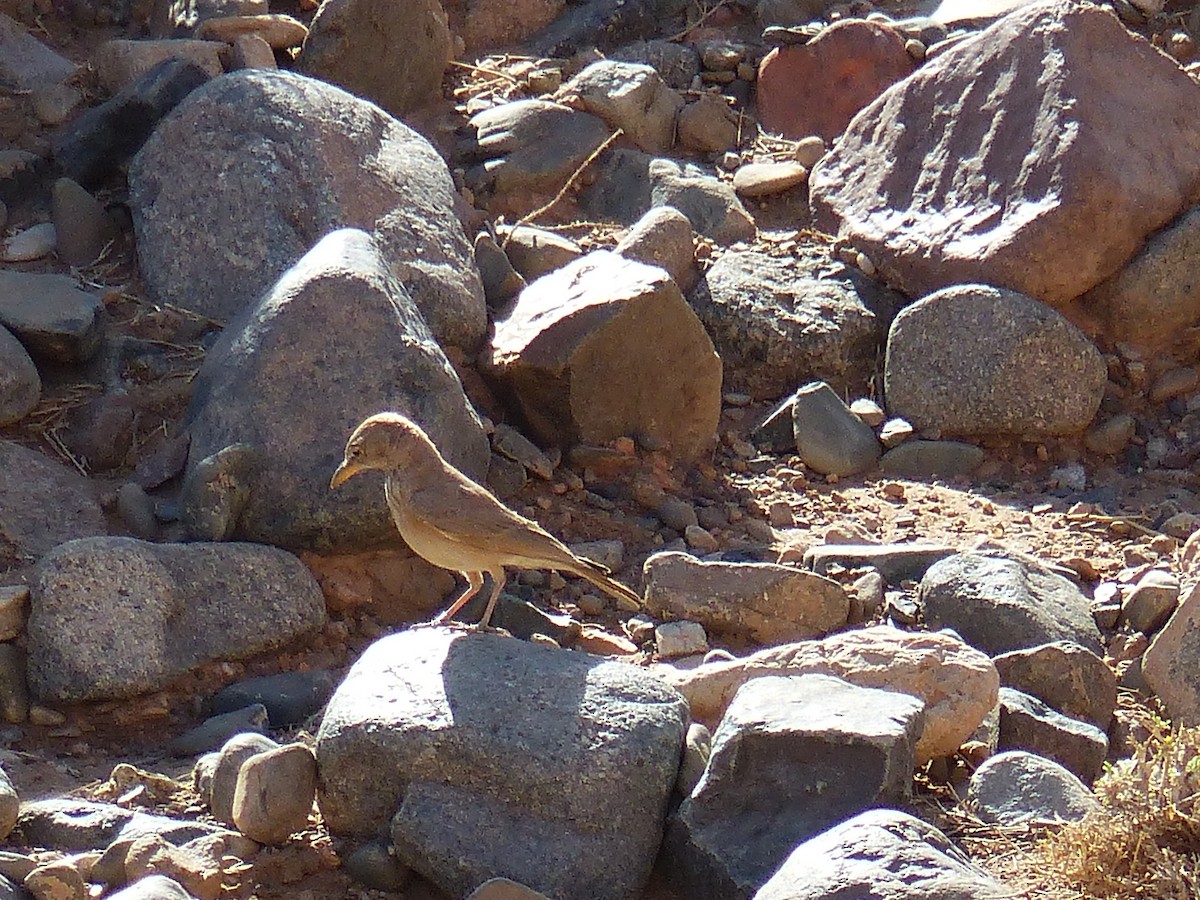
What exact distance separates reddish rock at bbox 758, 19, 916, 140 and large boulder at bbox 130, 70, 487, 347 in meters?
2.82

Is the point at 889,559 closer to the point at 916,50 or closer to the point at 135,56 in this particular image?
the point at 916,50

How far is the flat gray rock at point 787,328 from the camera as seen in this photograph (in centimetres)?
851

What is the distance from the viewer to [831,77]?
1017 cm

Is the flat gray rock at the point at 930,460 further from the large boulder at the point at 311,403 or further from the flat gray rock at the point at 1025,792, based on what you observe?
the flat gray rock at the point at 1025,792

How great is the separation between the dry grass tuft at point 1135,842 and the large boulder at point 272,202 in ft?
13.2

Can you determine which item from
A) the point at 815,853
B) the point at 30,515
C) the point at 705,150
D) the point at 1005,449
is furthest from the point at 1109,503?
the point at 30,515

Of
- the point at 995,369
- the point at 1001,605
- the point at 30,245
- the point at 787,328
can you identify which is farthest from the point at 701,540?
the point at 30,245

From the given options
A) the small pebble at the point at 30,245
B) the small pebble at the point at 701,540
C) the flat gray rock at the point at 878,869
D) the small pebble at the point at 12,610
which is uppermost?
the flat gray rock at the point at 878,869

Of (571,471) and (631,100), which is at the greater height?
(631,100)

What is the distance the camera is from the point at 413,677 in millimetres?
4980

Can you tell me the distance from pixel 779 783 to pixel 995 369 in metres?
3.84

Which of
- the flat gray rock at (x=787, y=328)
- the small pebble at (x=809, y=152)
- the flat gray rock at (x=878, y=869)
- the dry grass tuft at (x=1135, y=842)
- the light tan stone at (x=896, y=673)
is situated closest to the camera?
the flat gray rock at (x=878, y=869)

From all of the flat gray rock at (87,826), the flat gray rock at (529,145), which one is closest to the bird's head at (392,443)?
the flat gray rock at (87,826)

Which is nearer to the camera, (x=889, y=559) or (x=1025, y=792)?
(x=1025, y=792)
